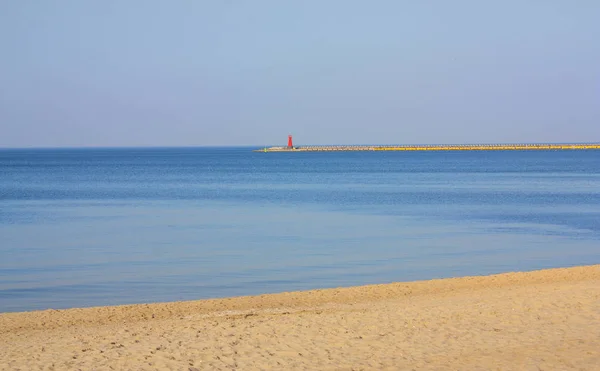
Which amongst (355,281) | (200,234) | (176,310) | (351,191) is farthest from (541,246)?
(351,191)

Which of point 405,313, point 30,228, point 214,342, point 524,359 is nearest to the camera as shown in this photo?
point 524,359

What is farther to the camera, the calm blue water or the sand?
the calm blue water

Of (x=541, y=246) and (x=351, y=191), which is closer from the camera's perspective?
(x=541, y=246)

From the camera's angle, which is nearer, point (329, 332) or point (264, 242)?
point (329, 332)

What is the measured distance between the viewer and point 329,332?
10.7 meters

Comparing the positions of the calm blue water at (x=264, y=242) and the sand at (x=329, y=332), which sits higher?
the sand at (x=329, y=332)

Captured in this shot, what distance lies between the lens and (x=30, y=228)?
97.0 feet

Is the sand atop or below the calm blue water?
atop

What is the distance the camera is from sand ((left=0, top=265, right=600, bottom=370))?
357 inches

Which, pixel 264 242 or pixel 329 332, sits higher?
pixel 329 332

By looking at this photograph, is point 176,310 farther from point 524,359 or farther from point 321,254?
point 321,254

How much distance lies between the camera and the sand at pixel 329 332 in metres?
9.06

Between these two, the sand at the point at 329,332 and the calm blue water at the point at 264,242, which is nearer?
the sand at the point at 329,332

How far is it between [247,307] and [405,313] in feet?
9.63
